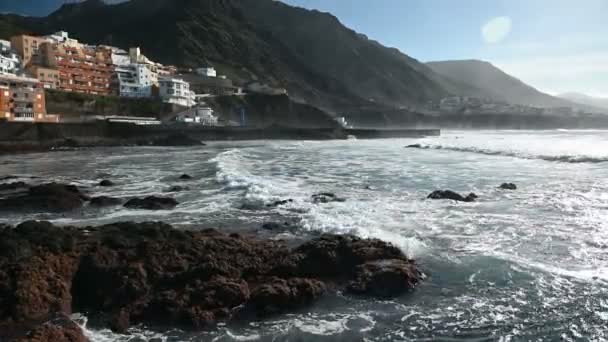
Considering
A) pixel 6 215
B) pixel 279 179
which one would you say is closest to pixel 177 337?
pixel 6 215

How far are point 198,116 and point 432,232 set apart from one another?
6395 centimetres

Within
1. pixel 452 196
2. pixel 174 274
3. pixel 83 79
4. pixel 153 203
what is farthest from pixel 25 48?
pixel 174 274

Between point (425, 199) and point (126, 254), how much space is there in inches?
394

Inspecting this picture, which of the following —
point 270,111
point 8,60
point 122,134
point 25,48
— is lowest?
point 122,134

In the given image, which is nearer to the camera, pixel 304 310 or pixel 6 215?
pixel 304 310

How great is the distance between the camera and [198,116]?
70.4 metres

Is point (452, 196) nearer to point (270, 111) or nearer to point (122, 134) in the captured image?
point (122, 134)

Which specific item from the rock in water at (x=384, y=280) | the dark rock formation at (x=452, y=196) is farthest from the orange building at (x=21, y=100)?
the rock in water at (x=384, y=280)

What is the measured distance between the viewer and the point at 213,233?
9234mm

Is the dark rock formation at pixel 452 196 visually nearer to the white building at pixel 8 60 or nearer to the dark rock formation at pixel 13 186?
the dark rock formation at pixel 13 186

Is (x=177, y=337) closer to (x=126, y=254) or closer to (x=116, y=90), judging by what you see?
(x=126, y=254)

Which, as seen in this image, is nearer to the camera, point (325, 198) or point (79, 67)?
point (325, 198)

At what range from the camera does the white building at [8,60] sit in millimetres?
54950

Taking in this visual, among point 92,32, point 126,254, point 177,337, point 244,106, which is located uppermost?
point 92,32
